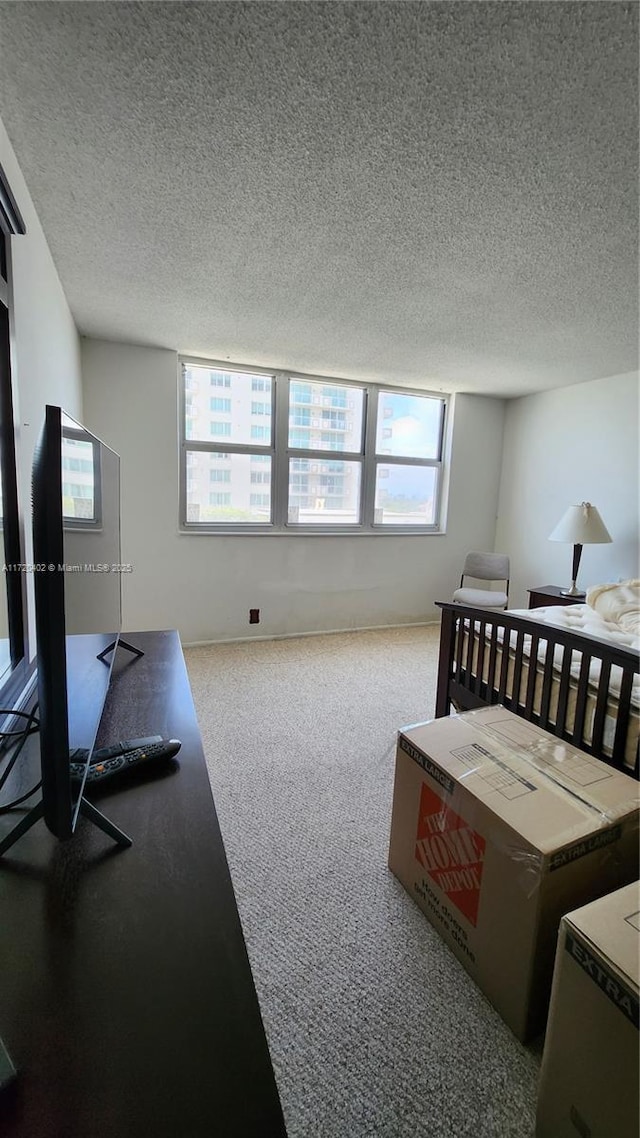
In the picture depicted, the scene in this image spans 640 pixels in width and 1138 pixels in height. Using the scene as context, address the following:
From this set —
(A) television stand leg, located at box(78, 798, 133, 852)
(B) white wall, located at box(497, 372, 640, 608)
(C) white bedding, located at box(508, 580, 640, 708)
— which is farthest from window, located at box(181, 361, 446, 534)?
(A) television stand leg, located at box(78, 798, 133, 852)

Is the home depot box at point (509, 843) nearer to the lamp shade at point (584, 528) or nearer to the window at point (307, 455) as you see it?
the lamp shade at point (584, 528)

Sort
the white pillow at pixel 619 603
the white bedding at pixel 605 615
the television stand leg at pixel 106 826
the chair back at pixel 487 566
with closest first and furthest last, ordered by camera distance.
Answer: the television stand leg at pixel 106 826, the white bedding at pixel 605 615, the white pillow at pixel 619 603, the chair back at pixel 487 566

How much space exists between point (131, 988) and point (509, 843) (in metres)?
0.88

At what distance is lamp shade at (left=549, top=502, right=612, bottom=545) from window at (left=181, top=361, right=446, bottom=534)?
1.39m

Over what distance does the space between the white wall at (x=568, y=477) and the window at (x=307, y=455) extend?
0.78 metres

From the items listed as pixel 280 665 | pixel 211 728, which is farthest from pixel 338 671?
pixel 211 728

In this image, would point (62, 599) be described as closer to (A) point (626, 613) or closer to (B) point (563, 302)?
(A) point (626, 613)

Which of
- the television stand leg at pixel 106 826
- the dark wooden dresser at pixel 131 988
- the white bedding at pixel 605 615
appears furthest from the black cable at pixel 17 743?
the white bedding at pixel 605 615

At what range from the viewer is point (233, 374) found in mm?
3738

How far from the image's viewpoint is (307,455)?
13.2 feet

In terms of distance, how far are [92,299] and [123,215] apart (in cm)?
96

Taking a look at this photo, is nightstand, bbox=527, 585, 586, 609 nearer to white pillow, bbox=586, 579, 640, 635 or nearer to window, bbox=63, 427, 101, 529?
white pillow, bbox=586, 579, 640, 635

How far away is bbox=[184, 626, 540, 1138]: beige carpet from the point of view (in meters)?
0.97

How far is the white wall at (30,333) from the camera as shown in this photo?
59.2 inches
